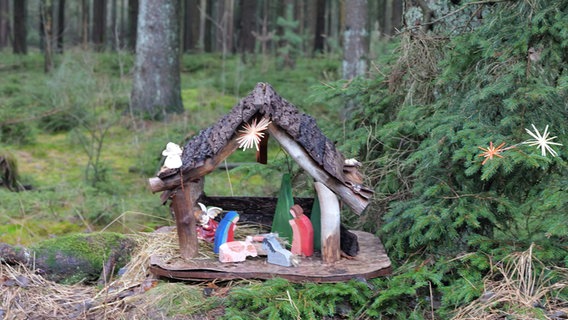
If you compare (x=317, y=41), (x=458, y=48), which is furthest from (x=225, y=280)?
(x=317, y=41)

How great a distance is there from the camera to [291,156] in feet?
13.2

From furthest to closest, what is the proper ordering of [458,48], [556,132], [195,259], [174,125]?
1. [174,125]
2. [458,48]
3. [195,259]
4. [556,132]

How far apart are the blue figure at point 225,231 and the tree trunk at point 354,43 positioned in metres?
6.36

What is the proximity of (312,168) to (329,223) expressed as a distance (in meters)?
0.37

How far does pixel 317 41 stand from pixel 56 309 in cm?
2103

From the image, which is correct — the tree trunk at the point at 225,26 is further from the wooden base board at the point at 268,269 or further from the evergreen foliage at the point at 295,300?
the evergreen foliage at the point at 295,300

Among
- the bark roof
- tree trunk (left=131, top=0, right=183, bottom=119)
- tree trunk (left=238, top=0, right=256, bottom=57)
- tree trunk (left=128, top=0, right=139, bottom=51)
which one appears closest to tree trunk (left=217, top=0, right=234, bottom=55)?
tree trunk (left=238, top=0, right=256, bottom=57)

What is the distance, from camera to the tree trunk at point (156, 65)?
37.1ft

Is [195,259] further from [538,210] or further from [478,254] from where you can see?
[538,210]

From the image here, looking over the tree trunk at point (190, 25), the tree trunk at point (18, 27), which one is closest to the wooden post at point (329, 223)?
the tree trunk at point (18, 27)

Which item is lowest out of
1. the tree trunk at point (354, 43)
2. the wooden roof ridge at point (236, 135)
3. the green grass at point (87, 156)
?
the green grass at point (87, 156)

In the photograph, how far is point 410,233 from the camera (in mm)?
4234

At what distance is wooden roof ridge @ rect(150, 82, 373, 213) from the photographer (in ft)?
12.8

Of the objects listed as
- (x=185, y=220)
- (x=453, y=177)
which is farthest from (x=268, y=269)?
(x=453, y=177)
